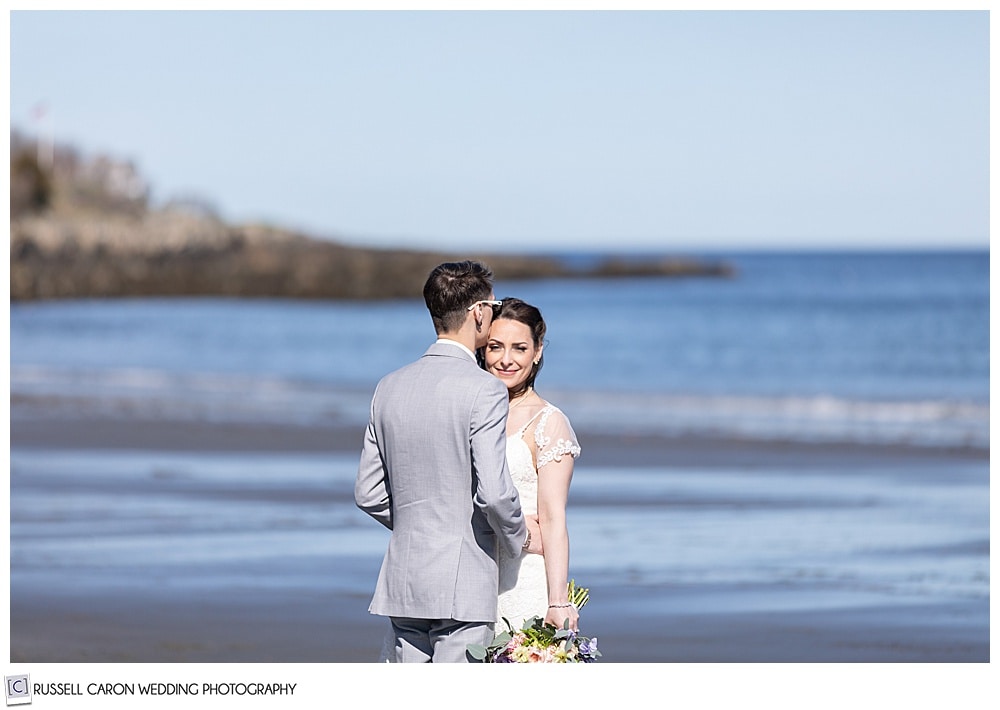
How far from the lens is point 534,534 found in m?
4.06

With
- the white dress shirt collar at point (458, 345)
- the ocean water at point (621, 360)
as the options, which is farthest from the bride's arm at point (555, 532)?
the ocean water at point (621, 360)

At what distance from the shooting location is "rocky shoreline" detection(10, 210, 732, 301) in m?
49.3

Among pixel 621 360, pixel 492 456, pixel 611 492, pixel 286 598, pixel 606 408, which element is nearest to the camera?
pixel 492 456

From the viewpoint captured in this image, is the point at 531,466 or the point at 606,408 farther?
the point at 606,408

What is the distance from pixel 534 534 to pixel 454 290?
2.52 ft

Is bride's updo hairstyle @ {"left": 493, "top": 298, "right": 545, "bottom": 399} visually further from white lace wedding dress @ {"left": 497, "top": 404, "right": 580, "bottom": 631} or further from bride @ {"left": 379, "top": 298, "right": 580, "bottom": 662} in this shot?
white lace wedding dress @ {"left": 497, "top": 404, "right": 580, "bottom": 631}

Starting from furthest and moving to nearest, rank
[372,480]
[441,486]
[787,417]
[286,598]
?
[787,417]
[286,598]
[372,480]
[441,486]

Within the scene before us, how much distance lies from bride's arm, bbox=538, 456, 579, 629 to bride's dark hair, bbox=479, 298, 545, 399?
0.27 metres

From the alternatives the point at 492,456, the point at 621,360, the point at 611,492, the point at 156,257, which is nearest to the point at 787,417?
the point at 611,492

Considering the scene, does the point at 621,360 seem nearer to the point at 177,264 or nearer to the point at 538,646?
the point at 538,646

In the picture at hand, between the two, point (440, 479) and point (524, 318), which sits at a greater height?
point (524, 318)
